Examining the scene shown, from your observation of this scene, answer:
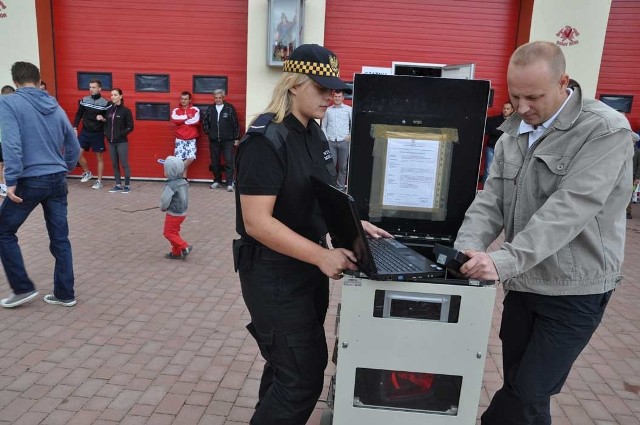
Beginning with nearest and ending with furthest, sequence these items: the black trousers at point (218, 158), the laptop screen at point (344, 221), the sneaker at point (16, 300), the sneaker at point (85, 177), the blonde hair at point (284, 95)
A: the laptop screen at point (344, 221), the blonde hair at point (284, 95), the sneaker at point (16, 300), the black trousers at point (218, 158), the sneaker at point (85, 177)

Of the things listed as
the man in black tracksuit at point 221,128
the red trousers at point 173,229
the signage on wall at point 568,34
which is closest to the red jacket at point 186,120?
the man in black tracksuit at point 221,128

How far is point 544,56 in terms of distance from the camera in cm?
197

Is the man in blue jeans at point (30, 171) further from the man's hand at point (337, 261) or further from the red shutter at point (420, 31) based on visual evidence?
the red shutter at point (420, 31)

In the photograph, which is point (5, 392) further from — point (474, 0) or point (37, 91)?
point (474, 0)

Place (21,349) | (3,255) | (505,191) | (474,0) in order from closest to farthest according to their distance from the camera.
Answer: (505,191) < (21,349) < (3,255) < (474,0)

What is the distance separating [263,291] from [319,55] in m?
1.04

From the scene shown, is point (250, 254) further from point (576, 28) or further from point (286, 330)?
point (576, 28)

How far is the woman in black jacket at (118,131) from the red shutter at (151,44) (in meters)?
1.09

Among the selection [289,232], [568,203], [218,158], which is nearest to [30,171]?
[289,232]

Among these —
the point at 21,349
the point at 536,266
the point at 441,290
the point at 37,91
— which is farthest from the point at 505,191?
the point at 37,91

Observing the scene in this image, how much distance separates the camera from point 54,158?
170 inches

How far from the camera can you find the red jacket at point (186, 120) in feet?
34.2

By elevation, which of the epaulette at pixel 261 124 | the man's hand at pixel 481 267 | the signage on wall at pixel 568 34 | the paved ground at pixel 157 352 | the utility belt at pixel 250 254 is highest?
the signage on wall at pixel 568 34

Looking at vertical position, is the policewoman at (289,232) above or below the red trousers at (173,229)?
above
